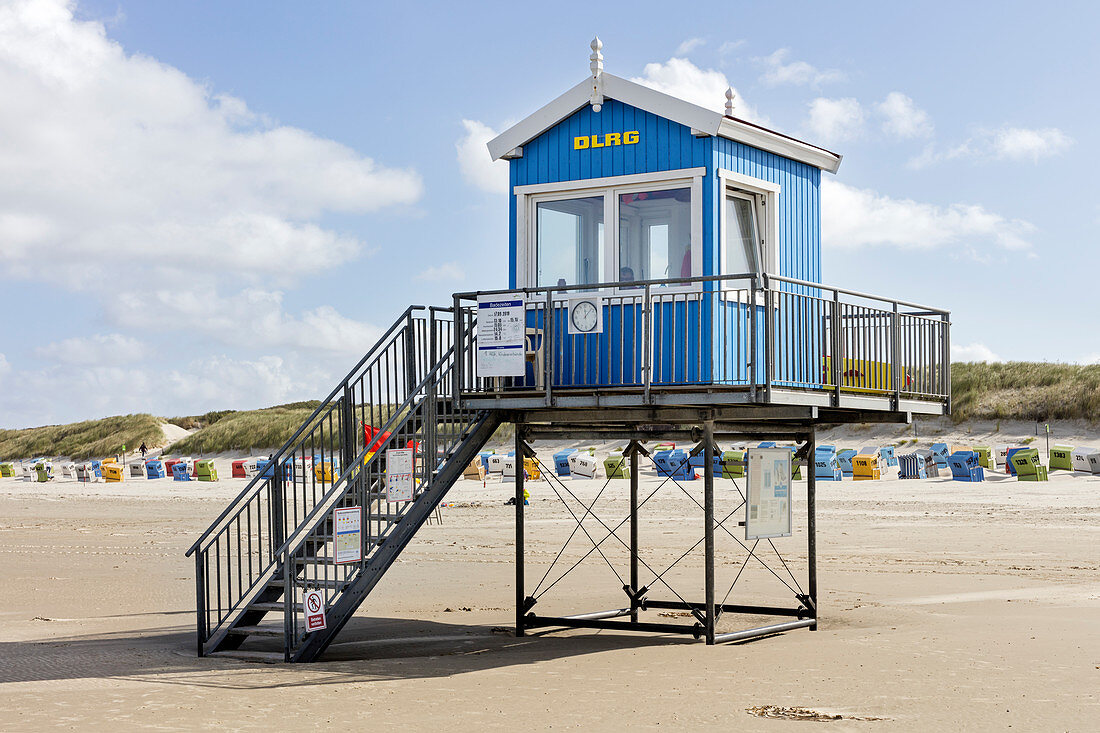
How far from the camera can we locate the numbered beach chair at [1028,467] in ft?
124

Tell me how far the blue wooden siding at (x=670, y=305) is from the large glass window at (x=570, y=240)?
12.8 inches

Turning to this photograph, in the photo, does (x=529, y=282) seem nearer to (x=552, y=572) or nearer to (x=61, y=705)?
(x=61, y=705)

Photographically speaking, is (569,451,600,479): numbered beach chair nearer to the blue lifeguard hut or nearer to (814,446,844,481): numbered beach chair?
(814,446,844,481): numbered beach chair

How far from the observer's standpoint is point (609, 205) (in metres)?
13.8

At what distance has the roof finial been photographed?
Result: 1387 cm

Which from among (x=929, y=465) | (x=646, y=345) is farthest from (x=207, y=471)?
(x=646, y=345)

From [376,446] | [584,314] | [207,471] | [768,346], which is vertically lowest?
[207,471]

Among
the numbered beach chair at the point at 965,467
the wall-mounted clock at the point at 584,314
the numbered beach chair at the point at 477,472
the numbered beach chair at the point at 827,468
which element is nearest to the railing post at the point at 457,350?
the wall-mounted clock at the point at 584,314

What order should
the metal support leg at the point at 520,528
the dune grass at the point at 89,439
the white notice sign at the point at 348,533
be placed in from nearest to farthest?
the white notice sign at the point at 348,533, the metal support leg at the point at 520,528, the dune grass at the point at 89,439

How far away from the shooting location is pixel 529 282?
14.2 m

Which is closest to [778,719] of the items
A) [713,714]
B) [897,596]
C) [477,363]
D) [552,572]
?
[713,714]

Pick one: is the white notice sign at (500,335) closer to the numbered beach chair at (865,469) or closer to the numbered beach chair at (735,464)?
the numbered beach chair at (735,464)

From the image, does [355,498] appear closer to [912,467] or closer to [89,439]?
[912,467]

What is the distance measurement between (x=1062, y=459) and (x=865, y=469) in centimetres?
631
